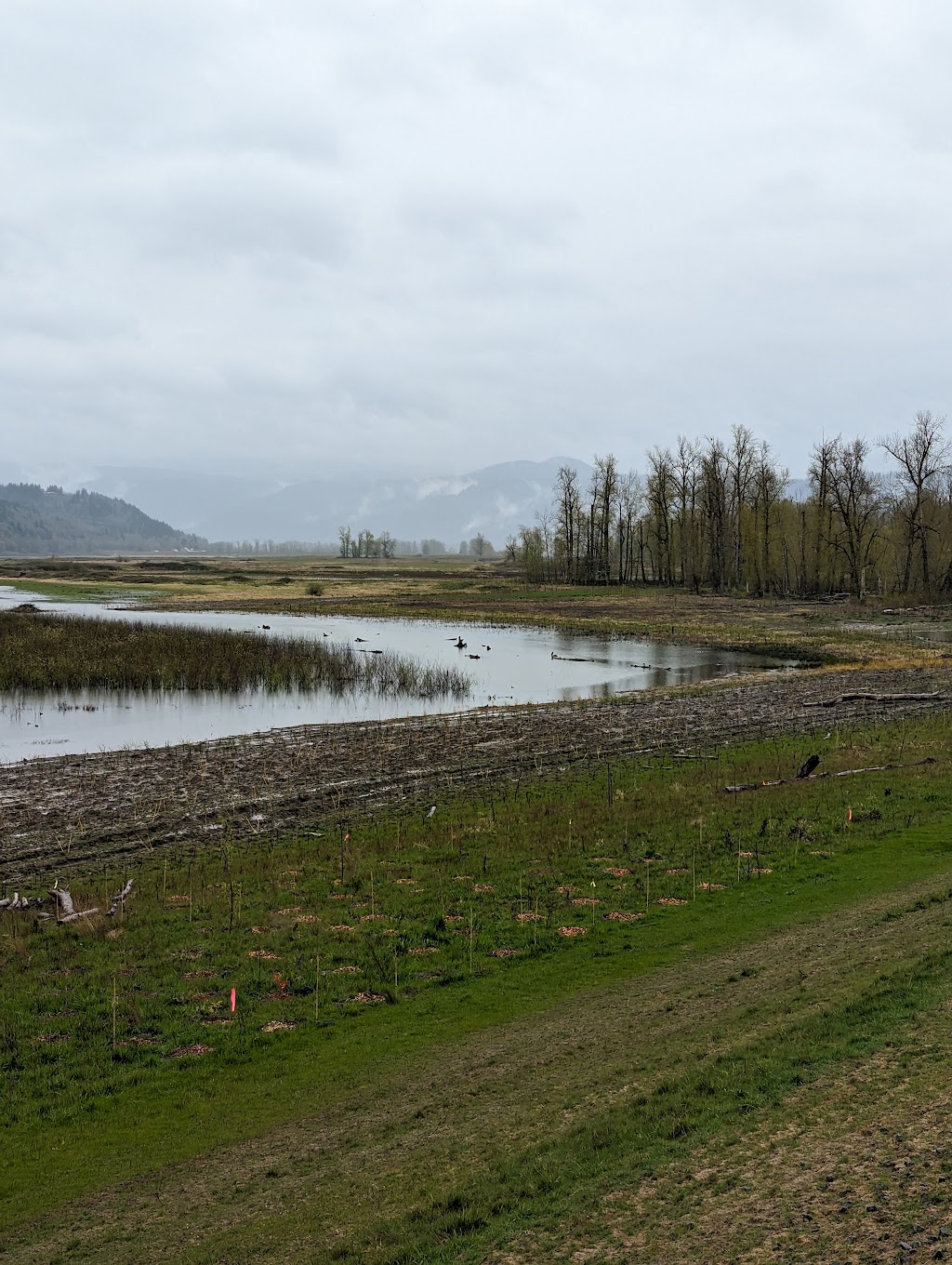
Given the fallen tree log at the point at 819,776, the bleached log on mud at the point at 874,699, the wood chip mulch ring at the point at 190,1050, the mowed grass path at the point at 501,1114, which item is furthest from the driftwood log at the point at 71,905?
the bleached log on mud at the point at 874,699

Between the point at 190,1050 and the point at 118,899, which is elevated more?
the point at 118,899

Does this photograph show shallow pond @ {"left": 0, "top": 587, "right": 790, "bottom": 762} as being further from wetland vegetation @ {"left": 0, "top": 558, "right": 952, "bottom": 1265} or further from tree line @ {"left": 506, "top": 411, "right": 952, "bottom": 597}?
tree line @ {"left": 506, "top": 411, "right": 952, "bottom": 597}

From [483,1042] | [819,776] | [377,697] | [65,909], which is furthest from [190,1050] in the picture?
[377,697]

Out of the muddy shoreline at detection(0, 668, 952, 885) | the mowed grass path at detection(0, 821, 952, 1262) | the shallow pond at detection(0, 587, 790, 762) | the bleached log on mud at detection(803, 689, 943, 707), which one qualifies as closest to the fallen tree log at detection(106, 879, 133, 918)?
the muddy shoreline at detection(0, 668, 952, 885)

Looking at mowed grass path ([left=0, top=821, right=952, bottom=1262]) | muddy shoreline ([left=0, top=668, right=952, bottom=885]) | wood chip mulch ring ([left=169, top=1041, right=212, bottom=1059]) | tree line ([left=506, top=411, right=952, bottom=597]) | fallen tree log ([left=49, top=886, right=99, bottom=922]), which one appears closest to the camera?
mowed grass path ([left=0, top=821, right=952, bottom=1262])

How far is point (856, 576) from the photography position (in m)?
95.8

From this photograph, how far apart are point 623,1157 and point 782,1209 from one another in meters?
1.64

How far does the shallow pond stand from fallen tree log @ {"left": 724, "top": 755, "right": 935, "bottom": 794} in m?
17.4

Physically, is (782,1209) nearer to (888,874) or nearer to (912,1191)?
(912,1191)

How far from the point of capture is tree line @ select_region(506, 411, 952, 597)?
9675 centimetres

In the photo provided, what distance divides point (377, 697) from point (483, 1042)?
3156 centimetres

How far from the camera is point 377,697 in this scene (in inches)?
1646

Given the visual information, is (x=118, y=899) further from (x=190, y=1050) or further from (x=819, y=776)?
(x=819, y=776)

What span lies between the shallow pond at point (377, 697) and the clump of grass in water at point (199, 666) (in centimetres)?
164
